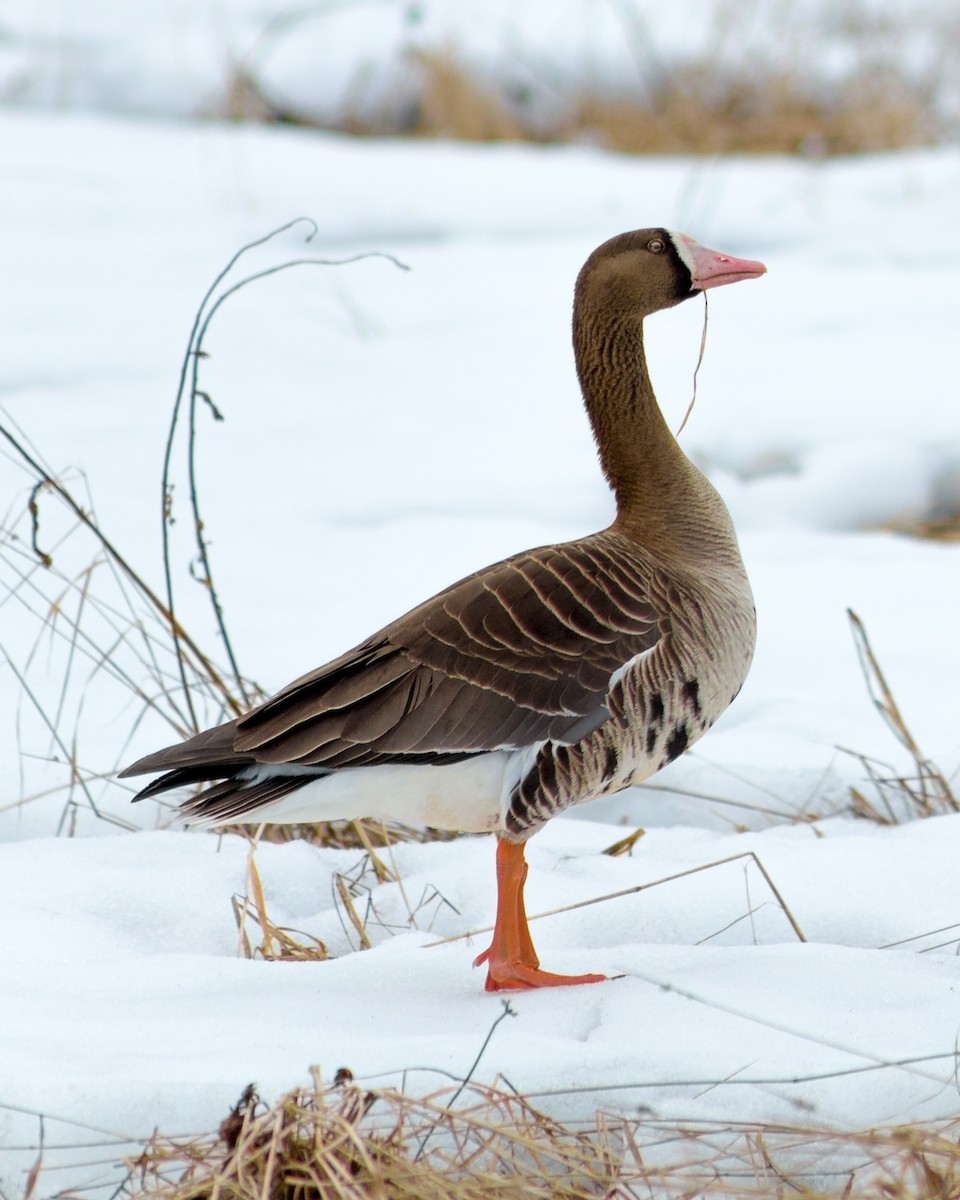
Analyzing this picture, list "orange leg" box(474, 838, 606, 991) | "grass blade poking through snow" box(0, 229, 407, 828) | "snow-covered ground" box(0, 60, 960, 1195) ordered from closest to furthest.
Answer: "snow-covered ground" box(0, 60, 960, 1195)
"orange leg" box(474, 838, 606, 991)
"grass blade poking through snow" box(0, 229, 407, 828)

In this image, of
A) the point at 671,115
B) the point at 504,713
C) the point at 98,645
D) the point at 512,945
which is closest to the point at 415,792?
the point at 504,713

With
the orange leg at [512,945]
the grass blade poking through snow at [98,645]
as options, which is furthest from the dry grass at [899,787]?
the grass blade poking through snow at [98,645]

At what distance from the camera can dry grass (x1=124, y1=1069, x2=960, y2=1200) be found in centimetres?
231

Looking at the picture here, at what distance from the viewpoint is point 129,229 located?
794 cm

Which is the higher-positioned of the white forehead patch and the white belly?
the white forehead patch

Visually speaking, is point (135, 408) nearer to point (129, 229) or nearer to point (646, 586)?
point (129, 229)

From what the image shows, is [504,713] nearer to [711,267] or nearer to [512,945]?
[512,945]

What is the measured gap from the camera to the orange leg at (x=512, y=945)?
3.02m

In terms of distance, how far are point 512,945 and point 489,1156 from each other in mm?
637

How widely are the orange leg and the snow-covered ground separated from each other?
2.6 inches

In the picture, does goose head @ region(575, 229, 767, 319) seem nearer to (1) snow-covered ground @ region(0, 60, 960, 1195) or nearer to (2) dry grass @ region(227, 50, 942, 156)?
(1) snow-covered ground @ region(0, 60, 960, 1195)

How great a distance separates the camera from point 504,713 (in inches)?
121

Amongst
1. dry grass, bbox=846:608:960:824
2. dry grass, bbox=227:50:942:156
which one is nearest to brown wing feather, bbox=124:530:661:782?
dry grass, bbox=846:608:960:824

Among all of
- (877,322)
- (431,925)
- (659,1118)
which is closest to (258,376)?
(877,322)
